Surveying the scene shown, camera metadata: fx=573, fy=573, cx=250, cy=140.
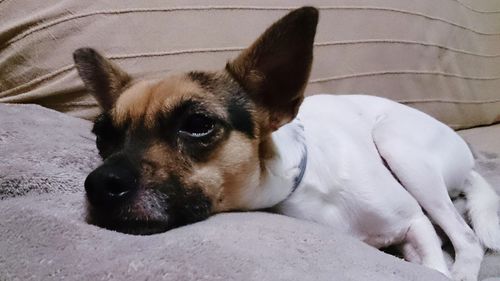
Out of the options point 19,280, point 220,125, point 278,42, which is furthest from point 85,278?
point 278,42

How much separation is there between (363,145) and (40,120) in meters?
0.70

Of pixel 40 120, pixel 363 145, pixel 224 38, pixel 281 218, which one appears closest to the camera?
pixel 281 218

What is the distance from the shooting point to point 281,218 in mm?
953

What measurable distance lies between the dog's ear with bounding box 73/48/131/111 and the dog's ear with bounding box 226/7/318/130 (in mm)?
249

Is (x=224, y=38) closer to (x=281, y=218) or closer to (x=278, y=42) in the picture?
(x=278, y=42)

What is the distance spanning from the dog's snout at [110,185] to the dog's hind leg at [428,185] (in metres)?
0.70

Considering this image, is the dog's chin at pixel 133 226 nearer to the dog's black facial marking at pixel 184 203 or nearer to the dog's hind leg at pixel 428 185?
the dog's black facial marking at pixel 184 203

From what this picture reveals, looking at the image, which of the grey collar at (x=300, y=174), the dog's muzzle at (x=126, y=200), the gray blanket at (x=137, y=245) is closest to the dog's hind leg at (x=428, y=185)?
the grey collar at (x=300, y=174)

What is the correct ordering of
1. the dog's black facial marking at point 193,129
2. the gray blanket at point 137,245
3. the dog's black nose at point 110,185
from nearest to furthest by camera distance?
the gray blanket at point 137,245 < the dog's black nose at point 110,185 < the dog's black facial marking at point 193,129

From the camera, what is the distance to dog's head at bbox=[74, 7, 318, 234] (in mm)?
820

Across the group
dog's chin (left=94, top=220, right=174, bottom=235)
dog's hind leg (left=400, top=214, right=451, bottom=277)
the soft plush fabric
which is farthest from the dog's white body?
the soft plush fabric

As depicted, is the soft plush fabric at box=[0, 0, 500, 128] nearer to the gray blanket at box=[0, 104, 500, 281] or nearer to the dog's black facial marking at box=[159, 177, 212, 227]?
the gray blanket at box=[0, 104, 500, 281]

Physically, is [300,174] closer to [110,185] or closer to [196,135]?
[196,135]

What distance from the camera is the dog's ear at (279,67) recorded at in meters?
1.01
